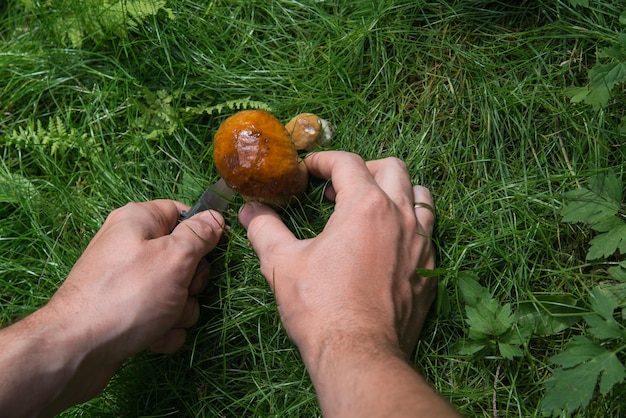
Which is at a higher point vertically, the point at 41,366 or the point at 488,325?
the point at 41,366

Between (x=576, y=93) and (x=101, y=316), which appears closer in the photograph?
(x=101, y=316)

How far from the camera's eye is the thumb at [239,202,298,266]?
9.92 feet

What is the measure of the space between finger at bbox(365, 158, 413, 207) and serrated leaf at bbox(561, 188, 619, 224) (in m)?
0.82

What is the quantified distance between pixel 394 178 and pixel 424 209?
0.80ft

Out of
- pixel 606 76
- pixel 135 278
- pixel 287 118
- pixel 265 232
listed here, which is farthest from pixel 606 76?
pixel 135 278

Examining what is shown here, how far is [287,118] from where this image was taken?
3703 mm

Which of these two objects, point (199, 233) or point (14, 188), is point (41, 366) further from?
point (14, 188)

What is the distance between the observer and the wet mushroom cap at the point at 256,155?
9.32 feet

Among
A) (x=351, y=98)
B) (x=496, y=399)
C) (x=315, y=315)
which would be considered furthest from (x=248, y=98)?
(x=496, y=399)

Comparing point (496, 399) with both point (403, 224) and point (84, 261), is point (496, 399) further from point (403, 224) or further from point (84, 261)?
point (84, 261)

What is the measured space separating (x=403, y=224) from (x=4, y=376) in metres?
2.00

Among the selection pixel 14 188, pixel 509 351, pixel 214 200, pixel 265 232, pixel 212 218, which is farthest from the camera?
pixel 14 188

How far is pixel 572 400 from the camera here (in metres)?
2.62

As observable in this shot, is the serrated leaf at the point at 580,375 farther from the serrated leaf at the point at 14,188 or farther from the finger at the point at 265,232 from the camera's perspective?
the serrated leaf at the point at 14,188
